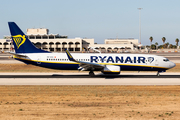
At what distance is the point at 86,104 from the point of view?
61.2ft

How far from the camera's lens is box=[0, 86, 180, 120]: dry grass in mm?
15580

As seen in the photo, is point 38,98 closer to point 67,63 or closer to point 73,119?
point 73,119

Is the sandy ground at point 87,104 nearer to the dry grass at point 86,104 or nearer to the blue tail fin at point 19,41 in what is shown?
the dry grass at point 86,104

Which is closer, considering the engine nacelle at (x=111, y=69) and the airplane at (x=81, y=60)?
the engine nacelle at (x=111, y=69)

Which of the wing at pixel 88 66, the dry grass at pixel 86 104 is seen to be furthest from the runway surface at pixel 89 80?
the dry grass at pixel 86 104

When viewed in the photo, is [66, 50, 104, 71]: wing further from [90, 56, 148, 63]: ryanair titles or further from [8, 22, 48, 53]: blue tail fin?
[8, 22, 48, 53]: blue tail fin

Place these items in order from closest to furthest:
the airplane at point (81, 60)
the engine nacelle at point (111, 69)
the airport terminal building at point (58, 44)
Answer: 1. the engine nacelle at point (111, 69)
2. the airplane at point (81, 60)
3. the airport terminal building at point (58, 44)

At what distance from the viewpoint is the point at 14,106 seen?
59.0 ft

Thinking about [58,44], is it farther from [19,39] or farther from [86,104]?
[86,104]

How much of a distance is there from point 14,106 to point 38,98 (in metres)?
3.12

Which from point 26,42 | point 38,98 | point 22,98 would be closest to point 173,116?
point 38,98

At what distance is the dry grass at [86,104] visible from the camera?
15580 millimetres

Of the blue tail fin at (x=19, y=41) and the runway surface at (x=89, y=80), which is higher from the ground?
the blue tail fin at (x=19, y=41)

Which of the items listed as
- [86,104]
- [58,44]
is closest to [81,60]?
[86,104]
